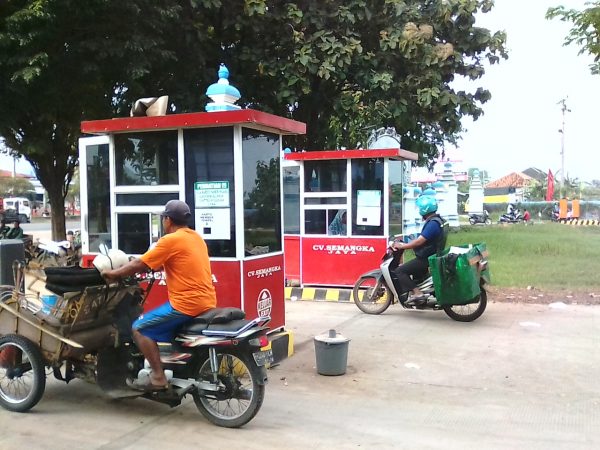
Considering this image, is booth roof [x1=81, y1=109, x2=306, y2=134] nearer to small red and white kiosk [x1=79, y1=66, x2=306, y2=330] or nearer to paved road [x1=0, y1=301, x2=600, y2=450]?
small red and white kiosk [x1=79, y1=66, x2=306, y2=330]

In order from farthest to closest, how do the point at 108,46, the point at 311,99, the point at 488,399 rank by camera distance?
the point at 311,99
the point at 108,46
the point at 488,399

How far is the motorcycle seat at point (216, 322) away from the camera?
4.35 meters

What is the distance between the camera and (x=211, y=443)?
13.5 ft

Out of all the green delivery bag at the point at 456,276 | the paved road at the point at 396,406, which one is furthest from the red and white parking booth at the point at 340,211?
the paved road at the point at 396,406

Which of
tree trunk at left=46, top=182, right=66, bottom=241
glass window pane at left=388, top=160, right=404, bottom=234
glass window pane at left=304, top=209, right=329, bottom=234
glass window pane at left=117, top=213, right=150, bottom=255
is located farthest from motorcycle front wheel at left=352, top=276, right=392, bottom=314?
tree trunk at left=46, top=182, right=66, bottom=241

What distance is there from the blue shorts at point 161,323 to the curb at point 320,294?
568 cm

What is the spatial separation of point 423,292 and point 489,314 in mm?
1128

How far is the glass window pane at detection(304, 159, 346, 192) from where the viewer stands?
10445 millimetres

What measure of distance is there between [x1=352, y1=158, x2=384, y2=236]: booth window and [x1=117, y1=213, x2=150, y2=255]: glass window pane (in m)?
4.63

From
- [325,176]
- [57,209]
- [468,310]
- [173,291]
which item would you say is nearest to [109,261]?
[173,291]

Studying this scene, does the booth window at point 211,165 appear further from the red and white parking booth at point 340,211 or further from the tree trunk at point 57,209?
the tree trunk at point 57,209

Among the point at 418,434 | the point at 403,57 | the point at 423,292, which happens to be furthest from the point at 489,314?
the point at 403,57

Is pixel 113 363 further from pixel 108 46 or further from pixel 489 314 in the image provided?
pixel 108 46

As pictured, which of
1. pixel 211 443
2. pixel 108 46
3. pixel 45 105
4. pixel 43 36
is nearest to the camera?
pixel 211 443
